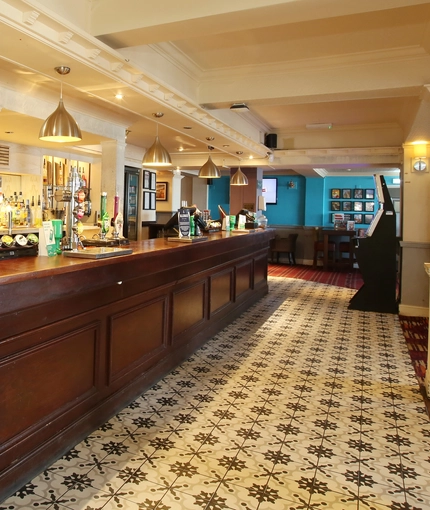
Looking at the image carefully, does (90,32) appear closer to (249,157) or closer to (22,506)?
(22,506)

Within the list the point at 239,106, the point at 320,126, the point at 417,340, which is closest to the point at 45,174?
the point at 239,106

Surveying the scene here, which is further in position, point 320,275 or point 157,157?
point 320,275

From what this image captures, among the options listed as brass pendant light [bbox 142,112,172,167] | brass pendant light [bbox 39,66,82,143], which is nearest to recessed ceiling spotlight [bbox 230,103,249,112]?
brass pendant light [bbox 142,112,172,167]

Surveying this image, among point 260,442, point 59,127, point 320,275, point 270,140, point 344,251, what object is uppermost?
point 270,140

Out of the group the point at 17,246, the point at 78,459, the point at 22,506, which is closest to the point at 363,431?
the point at 78,459

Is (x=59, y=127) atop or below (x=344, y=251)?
atop

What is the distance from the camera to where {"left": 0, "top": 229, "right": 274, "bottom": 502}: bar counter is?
2.24 m

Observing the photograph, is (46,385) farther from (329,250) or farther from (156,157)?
(329,250)

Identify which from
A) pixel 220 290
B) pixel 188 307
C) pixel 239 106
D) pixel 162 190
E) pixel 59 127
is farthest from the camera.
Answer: pixel 162 190

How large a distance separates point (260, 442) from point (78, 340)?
133 cm

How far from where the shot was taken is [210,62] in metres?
5.32

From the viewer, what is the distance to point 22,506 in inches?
84.2

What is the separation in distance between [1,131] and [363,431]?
18.2ft

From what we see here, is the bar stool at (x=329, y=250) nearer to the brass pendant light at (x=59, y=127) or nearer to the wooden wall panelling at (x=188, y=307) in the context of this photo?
the wooden wall panelling at (x=188, y=307)
